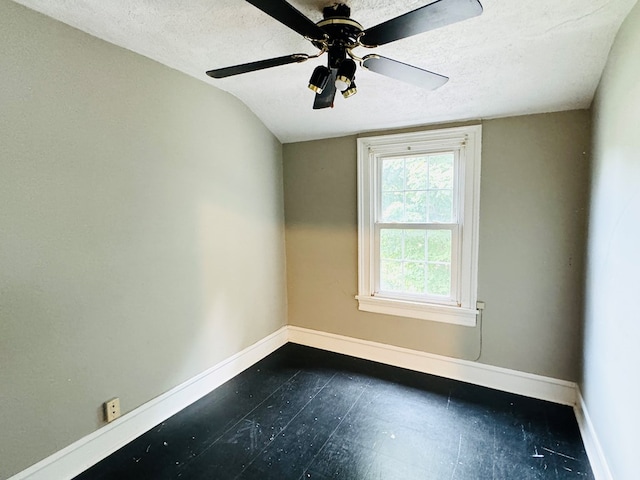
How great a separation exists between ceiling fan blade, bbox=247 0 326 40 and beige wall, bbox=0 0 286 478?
1255 mm

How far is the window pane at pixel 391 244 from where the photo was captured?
9.66ft

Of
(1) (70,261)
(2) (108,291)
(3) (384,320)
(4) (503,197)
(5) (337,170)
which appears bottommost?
(3) (384,320)

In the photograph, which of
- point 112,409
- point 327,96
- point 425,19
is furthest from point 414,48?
point 112,409

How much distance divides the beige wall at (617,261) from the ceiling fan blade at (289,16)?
1.28m

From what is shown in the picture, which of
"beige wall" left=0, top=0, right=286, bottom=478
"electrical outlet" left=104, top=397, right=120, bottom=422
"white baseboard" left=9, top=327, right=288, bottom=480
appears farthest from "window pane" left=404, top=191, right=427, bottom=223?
"electrical outlet" left=104, top=397, right=120, bottom=422

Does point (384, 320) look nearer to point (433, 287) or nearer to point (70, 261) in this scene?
point (433, 287)

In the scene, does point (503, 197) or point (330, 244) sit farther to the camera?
point (330, 244)

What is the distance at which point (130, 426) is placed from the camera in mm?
2021

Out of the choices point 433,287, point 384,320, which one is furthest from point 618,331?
point 384,320

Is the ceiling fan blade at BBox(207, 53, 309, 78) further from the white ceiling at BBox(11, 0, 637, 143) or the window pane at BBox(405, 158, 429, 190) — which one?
the window pane at BBox(405, 158, 429, 190)

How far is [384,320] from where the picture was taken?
3.02 metres

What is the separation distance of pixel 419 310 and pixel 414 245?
0.55 m

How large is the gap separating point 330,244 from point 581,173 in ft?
6.49

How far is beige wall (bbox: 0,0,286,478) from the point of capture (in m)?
1.54
